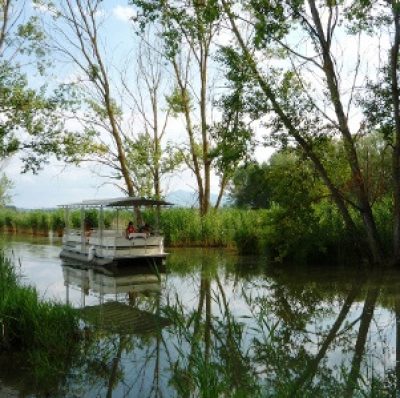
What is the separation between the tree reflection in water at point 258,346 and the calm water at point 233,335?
0.02 meters

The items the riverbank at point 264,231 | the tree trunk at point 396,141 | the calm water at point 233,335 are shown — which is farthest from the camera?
the riverbank at point 264,231

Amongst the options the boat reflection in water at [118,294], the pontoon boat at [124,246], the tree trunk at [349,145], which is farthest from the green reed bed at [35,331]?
the tree trunk at [349,145]

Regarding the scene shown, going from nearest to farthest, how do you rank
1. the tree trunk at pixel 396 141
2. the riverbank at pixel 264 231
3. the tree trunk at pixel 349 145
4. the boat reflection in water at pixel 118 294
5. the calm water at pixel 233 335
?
1. the calm water at pixel 233 335
2. the boat reflection in water at pixel 118 294
3. the tree trunk at pixel 396 141
4. the tree trunk at pixel 349 145
5. the riverbank at pixel 264 231

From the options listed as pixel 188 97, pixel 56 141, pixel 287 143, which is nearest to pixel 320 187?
pixel 287 143

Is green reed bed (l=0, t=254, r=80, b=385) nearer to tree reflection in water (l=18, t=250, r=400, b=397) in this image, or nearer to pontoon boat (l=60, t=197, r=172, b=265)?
tree reflection in water (l=18, t=250, r=400, b=397)

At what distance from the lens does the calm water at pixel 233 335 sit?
5848 mm

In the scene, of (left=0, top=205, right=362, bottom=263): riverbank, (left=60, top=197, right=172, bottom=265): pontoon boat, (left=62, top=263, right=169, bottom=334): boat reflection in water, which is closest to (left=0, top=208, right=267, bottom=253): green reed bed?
(left=0, top=205, right=362, bottom=263): riverbank

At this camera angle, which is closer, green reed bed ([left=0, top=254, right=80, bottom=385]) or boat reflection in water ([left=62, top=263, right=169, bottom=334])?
green reed bed ([left=0, top=254, right=80, bottom=385])

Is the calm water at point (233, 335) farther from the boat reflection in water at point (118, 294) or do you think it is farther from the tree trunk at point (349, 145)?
the tree trunk at point (349, 145)

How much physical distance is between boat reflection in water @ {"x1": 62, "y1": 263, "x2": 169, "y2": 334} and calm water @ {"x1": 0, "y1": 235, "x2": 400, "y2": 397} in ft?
0.10

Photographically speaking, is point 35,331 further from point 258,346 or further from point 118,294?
point 118,294

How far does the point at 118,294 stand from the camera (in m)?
14.0

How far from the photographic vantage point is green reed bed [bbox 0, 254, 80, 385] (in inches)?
292

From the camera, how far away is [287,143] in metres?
18.4
